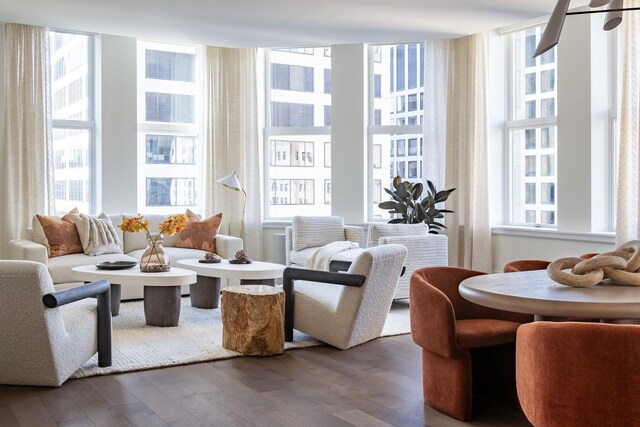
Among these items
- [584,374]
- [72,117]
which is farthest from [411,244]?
[72,117]

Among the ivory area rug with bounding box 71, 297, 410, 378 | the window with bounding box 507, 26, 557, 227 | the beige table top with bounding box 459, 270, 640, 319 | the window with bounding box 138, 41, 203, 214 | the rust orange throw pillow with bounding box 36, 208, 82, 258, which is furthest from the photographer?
the window with bounding box 138, 41, 203, 214

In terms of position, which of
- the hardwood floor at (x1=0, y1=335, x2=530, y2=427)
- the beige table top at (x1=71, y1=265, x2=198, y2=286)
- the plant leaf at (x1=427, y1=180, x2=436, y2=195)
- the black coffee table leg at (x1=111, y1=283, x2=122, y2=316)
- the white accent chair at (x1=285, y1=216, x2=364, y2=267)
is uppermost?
the plant leaf at (x1=427, y1=180, x2=436, y2=195)

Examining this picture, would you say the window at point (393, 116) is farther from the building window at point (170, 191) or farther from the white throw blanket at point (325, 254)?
the building window at point (170, 191)

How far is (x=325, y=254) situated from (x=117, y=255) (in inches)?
83.4

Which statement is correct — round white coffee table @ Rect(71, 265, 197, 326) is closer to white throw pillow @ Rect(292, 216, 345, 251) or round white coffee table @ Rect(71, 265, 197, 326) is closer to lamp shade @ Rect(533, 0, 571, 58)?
white throw pillow @ Rect(292, 216, 345, 251)

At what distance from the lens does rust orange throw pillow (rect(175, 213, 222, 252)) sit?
7.47m

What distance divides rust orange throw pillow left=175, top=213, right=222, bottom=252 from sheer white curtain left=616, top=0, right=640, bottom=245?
13.7ft

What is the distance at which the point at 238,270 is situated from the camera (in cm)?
568

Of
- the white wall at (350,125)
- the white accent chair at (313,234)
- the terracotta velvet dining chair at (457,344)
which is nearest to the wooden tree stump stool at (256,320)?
the terracotta velvet dining chair at (457,344)

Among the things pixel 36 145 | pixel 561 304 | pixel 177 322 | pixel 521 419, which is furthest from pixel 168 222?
pixel 561 304

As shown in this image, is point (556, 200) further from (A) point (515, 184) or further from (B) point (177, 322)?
(B) point (177, 322)

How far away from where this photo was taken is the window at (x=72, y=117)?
8.02 metres

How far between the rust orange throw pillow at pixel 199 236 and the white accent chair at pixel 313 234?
0.87 m

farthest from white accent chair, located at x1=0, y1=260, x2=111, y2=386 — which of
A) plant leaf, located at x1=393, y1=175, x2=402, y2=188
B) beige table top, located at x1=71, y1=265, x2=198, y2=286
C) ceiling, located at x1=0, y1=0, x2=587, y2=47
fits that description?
plant leaf, located at x1=393, y1=175, x2=402, y2=188
